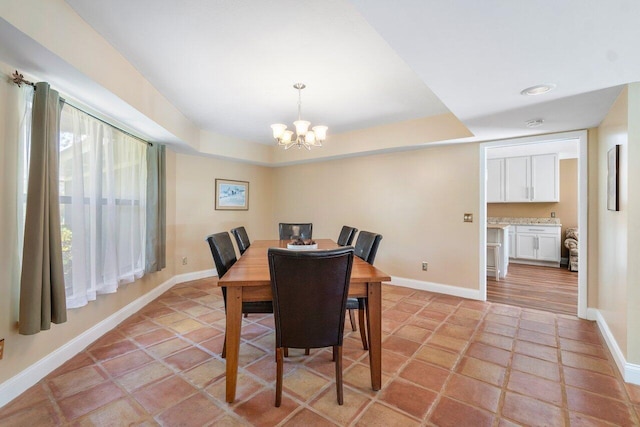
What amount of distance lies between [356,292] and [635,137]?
2.18m

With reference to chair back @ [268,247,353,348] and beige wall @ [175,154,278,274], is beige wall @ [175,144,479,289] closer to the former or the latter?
beige wall @ [175,154,278,274]

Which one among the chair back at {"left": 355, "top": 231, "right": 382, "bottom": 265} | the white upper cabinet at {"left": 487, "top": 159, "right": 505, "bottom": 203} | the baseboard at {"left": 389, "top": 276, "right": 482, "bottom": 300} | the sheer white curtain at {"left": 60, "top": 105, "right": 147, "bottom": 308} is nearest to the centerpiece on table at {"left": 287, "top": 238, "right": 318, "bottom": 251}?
the chair back at {"left": 355, "top": 231, "right": 382, "bottom": 265}

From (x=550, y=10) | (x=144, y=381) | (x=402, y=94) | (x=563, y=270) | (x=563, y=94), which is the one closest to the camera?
(x=550, y=10)

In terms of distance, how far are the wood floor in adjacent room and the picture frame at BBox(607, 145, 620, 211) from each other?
1.63m

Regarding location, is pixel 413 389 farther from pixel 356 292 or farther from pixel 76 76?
pixel 76 76

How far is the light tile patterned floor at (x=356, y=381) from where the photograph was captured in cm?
158

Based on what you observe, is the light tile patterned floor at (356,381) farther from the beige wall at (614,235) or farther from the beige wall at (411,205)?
the beige wall at (411,205)

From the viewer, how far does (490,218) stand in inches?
256

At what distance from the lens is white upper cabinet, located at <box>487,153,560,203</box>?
5664 millimetres

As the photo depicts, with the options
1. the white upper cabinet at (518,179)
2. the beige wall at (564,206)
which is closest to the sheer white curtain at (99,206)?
the white upper cabinet at (518,179)

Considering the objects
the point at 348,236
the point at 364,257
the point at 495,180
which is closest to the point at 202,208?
the point at 348,236

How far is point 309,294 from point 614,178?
2502mm

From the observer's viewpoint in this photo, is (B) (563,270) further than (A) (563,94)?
Yes

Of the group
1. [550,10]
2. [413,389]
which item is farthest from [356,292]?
[550,10]
